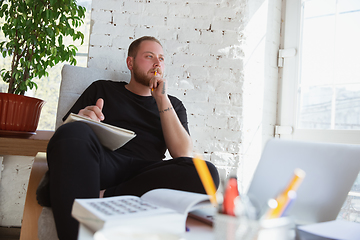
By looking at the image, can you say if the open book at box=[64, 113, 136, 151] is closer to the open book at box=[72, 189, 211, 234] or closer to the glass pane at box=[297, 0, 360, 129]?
the open book at box=[72, 189, 211, 234]

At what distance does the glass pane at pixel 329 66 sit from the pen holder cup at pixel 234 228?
2.05 metres

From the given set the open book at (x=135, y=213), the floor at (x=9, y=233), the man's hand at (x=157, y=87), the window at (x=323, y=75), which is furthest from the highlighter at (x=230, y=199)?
the window at (x=323, y=75)

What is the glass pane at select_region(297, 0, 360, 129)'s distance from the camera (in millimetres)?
2164

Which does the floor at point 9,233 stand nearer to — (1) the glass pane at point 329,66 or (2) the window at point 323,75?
(2) the window at point 323,75

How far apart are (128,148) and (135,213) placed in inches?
45.1

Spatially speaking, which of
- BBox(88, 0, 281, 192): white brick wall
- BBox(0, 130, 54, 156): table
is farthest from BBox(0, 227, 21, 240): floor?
BBox(88, 0, 281, 192): white brick wall

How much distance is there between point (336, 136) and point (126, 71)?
5.21 ft

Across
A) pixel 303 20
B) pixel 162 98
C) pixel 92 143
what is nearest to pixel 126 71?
pixel 162 98

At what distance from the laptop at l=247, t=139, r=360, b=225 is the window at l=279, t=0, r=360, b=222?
153 centimetres

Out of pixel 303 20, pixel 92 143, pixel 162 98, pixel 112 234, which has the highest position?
pixel 303 20

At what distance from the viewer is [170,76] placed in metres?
2.18

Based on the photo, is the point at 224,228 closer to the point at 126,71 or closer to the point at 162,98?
the point at 162,98

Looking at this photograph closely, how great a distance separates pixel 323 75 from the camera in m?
2.30

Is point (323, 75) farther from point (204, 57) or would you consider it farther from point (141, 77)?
point (141, 77)
